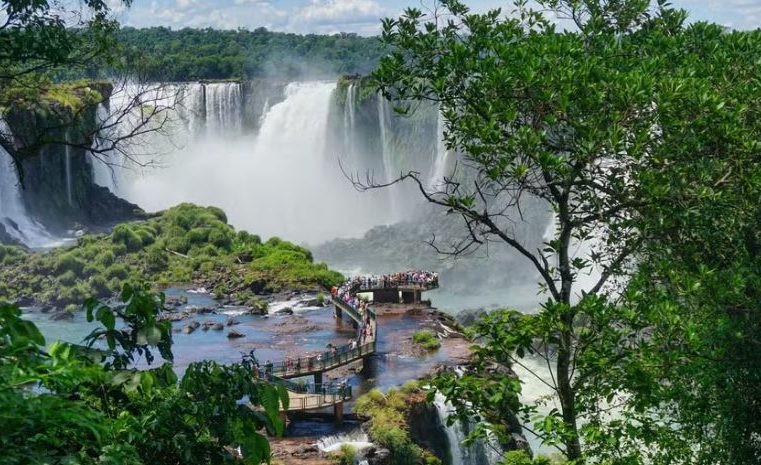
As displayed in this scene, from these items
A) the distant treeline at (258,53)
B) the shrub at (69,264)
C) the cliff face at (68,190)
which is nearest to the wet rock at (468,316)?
the shrub at (69,264)

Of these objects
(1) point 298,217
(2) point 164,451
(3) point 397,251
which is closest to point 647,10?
(2) point 164,451

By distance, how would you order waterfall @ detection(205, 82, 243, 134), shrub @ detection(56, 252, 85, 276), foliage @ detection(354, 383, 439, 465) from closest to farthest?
1. foliage @ detection(354, 383, 439, 465)
2. shrub @ detection(56, 252, 85, 276)
3. waterfall @ detection(205, 82, 243, 134)

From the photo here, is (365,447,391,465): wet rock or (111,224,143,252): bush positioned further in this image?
(111,224,143,252): bush

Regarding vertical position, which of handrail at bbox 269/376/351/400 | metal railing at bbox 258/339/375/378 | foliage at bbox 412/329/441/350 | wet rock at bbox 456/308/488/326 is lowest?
handrail at bbox 269/376/351/400

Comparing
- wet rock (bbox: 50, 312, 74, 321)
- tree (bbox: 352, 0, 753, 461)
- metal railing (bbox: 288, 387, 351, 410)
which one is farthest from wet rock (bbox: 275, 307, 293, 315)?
tree (bbox: 352, 0, 753, 461)

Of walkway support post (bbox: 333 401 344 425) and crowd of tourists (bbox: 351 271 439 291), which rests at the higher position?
crowd of tourists (bbox: 351 271 439 291)

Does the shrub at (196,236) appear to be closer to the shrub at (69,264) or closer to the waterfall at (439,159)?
the shrub at (69,264)

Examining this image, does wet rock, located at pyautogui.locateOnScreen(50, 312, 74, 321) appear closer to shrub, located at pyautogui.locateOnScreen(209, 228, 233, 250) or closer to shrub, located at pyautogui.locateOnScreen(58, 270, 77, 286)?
shrub, located at pyautogui.locateOnScreen(58, 270, 77, 286)
